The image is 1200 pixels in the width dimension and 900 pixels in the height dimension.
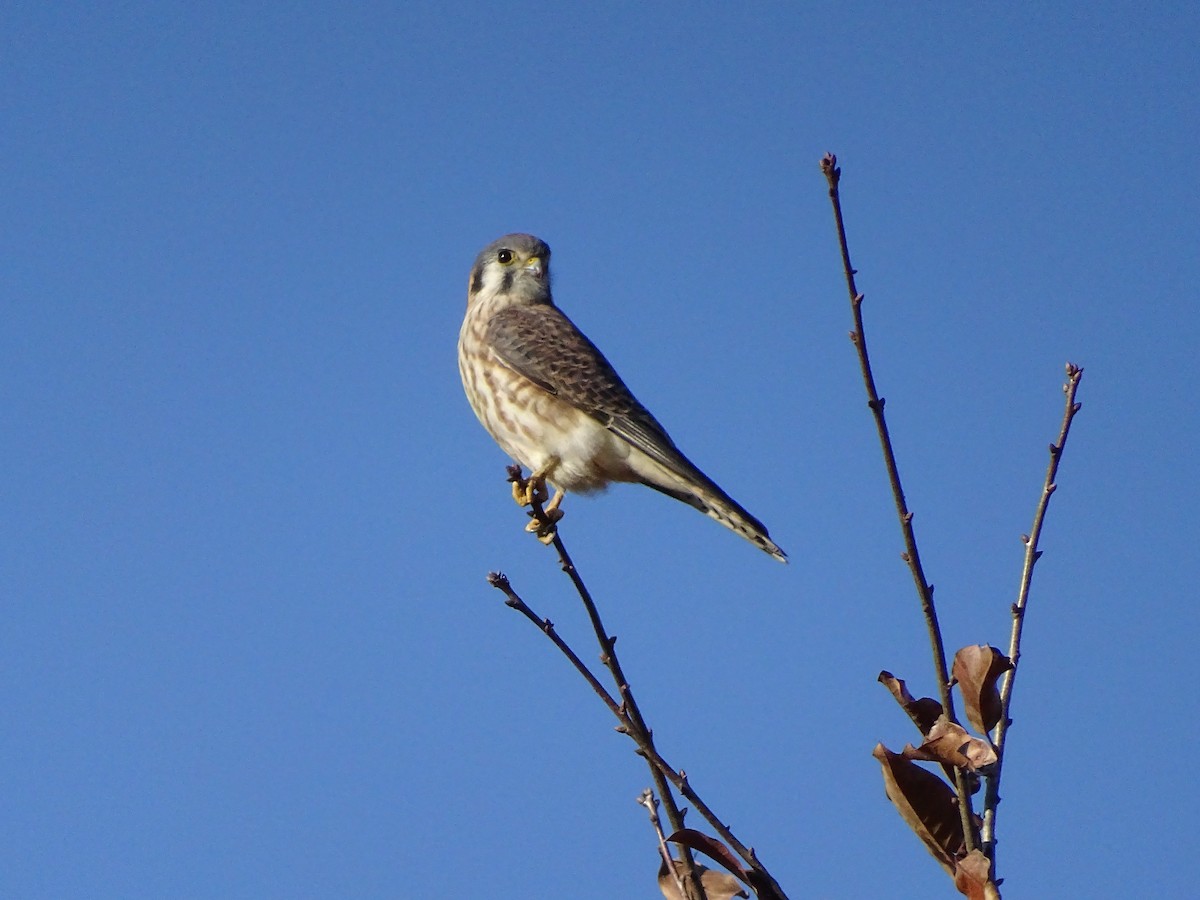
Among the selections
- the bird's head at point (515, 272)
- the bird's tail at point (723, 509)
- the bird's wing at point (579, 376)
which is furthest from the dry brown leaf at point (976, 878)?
the bird's head at point (515, 272)

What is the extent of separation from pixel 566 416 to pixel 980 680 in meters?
2.97

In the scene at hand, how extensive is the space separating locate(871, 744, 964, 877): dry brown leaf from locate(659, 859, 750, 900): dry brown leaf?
0.25 meters

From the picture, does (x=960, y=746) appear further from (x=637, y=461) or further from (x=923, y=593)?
(x=637, y=461)

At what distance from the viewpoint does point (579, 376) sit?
459 centimetres

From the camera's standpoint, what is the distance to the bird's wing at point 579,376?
441 centimetres

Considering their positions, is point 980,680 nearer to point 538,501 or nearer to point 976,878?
point 976,878

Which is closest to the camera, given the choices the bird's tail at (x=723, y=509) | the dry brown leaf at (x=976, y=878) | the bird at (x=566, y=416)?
the dry brown leaf at (x=976, y=878)

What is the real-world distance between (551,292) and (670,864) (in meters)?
3.96

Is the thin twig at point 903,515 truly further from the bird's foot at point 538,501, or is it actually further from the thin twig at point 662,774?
the bird's foot at point 538,501

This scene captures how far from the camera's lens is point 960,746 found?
5.06 feet

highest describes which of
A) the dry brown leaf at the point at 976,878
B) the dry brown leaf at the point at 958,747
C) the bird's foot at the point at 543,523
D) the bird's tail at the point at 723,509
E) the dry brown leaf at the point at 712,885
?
the bird's tail at the point at 723,509

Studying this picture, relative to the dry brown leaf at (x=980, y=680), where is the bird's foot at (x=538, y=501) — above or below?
above

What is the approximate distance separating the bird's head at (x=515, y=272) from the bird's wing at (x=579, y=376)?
365 mm

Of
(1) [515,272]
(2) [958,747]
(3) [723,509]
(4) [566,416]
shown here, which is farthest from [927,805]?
(1) [515,272]
